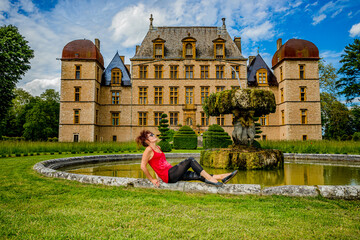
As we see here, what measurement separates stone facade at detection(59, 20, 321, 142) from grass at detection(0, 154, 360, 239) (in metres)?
25.5

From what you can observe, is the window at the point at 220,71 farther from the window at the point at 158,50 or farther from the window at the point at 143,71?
the window at the point at 143,71

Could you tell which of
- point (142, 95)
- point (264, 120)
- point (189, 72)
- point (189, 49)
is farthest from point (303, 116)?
point (142, 95)

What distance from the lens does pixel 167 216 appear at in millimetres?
2826

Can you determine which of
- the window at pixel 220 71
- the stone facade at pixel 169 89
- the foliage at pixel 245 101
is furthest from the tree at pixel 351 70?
the foliage at pixel 245 101

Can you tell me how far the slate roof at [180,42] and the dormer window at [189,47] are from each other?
0.83 metres

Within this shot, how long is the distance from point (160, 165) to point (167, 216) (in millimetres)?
1299

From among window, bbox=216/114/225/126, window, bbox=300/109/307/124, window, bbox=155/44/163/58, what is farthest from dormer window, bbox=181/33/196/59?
window, bbox=300/109/307/124

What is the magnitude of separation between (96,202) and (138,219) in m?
1.00

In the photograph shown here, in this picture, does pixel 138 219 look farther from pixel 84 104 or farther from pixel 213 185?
pixel 84 104

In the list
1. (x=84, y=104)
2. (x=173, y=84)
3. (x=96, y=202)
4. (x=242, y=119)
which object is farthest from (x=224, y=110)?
(x=84, y=104)

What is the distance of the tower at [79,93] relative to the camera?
28.5m

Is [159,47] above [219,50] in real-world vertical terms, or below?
above

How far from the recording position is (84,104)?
1128 inches

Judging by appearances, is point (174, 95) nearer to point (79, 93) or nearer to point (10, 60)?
point (79, 93)
